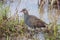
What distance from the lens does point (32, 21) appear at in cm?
209

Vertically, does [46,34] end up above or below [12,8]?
below

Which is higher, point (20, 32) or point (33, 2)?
point (33, 2)

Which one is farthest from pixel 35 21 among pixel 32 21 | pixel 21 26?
pixel 21 26

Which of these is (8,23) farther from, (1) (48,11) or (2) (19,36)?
(1) (48,11)

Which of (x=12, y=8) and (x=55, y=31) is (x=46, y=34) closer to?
(x=55, y=31)

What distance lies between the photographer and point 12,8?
2.11 metres

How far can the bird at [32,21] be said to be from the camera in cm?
206

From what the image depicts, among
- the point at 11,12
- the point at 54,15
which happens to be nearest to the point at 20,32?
the point at 11,12

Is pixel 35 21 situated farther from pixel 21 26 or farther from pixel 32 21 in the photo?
pixel 21 26

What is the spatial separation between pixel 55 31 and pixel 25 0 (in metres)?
0.38

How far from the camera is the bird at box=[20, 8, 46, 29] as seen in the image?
2.06 meters

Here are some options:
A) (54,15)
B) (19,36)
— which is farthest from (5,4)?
(54,15)

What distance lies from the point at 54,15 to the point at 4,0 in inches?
18.0

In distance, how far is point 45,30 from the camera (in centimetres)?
206
